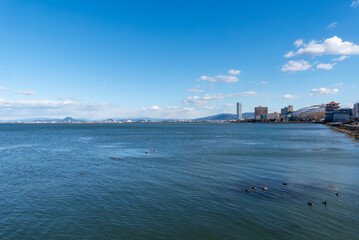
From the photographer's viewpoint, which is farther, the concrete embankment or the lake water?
the concrete embankment

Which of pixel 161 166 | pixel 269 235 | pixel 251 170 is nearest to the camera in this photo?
pixel 269 235

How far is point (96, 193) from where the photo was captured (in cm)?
2170

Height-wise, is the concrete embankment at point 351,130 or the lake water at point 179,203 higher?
the concrete embankment at point 351,130

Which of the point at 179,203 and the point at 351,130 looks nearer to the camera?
the point at 179,203

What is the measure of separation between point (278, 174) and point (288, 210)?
1201 centimetres

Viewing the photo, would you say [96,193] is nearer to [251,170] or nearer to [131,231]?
[131,231]

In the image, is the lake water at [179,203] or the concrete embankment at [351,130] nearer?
the lake water at [179,203]

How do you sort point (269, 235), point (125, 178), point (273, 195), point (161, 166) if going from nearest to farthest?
point (269, 235), point (273, 195), point (125, 178), point (161, 166)

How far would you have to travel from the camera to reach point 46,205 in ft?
61.3

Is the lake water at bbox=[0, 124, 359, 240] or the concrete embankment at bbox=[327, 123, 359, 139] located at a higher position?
the concrete embankment at bbox=[327, 123, 359, 139]

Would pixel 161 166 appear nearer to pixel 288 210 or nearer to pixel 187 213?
pixel 187 213

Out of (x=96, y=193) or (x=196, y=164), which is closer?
(x=96, y=193)

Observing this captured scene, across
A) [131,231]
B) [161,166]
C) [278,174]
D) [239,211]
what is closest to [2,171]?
[161,166]

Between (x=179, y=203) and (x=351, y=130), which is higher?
(x=351, y=130)
